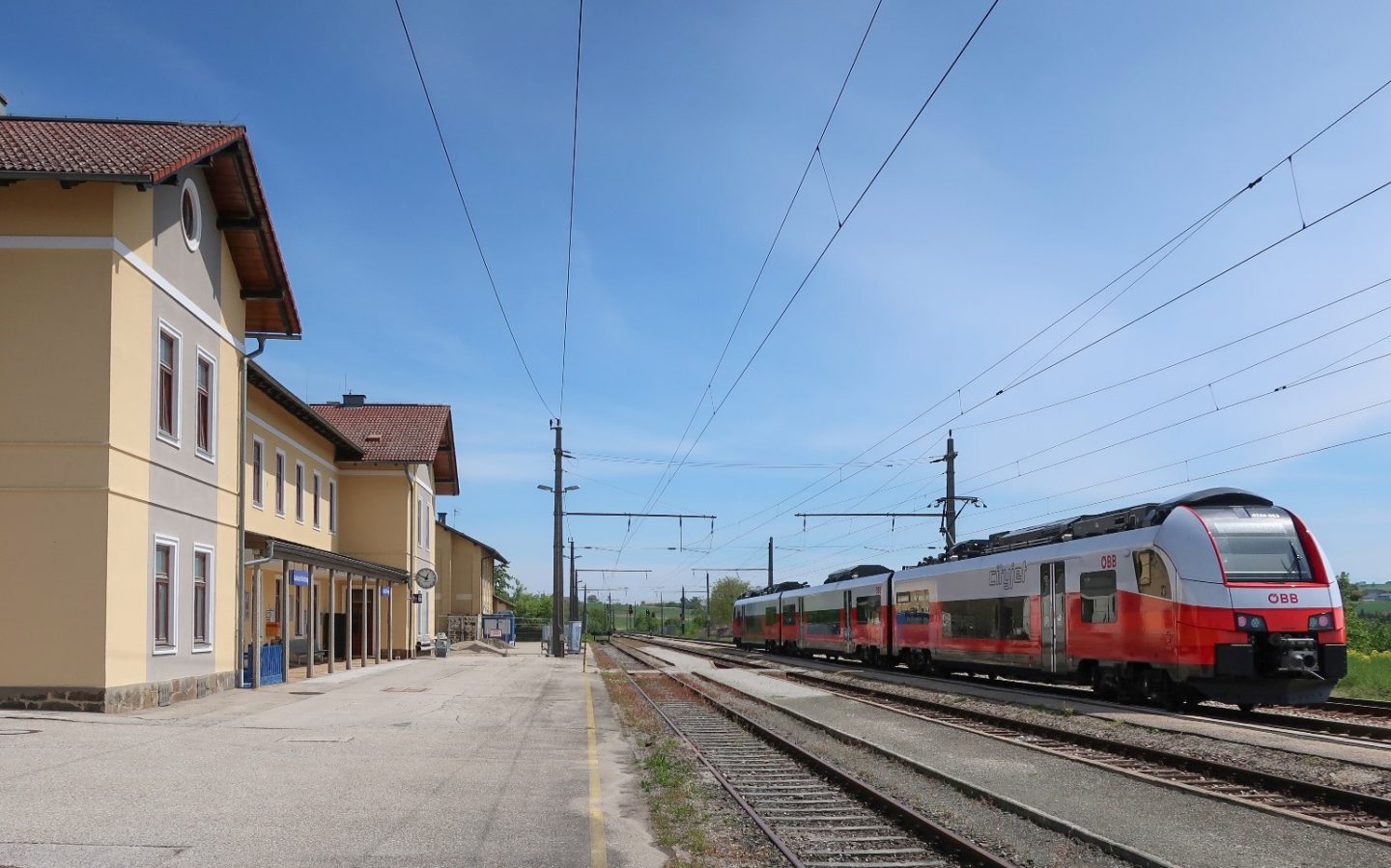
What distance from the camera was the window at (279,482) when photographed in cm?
2886

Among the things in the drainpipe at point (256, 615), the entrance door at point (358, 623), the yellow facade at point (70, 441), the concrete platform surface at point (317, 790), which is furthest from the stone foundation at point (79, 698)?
the entrance door at point (358, 623)

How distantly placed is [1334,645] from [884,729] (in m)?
6.55

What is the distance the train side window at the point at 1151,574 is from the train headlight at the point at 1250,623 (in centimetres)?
107

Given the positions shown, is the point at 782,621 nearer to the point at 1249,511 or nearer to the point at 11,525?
the point at 1249,511

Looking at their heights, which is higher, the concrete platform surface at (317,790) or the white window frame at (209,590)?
the white window frame at (209,590)

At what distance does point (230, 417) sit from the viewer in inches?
862

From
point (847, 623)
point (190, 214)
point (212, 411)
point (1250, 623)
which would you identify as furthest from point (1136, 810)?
point (847, 623)

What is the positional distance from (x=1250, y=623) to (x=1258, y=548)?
117 cm

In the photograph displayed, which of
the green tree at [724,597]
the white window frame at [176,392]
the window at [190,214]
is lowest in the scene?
the green tree at [724,597]

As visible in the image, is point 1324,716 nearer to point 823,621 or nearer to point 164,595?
point 164,595

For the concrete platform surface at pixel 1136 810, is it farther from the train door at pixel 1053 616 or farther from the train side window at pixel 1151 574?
the train door at pixel 1053 616

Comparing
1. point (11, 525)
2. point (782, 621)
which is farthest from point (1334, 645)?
point (782, 621)

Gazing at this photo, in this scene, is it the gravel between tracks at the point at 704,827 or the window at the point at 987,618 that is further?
the window at the point at 987,618

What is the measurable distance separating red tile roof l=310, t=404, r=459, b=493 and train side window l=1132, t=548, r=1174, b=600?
953 inches
